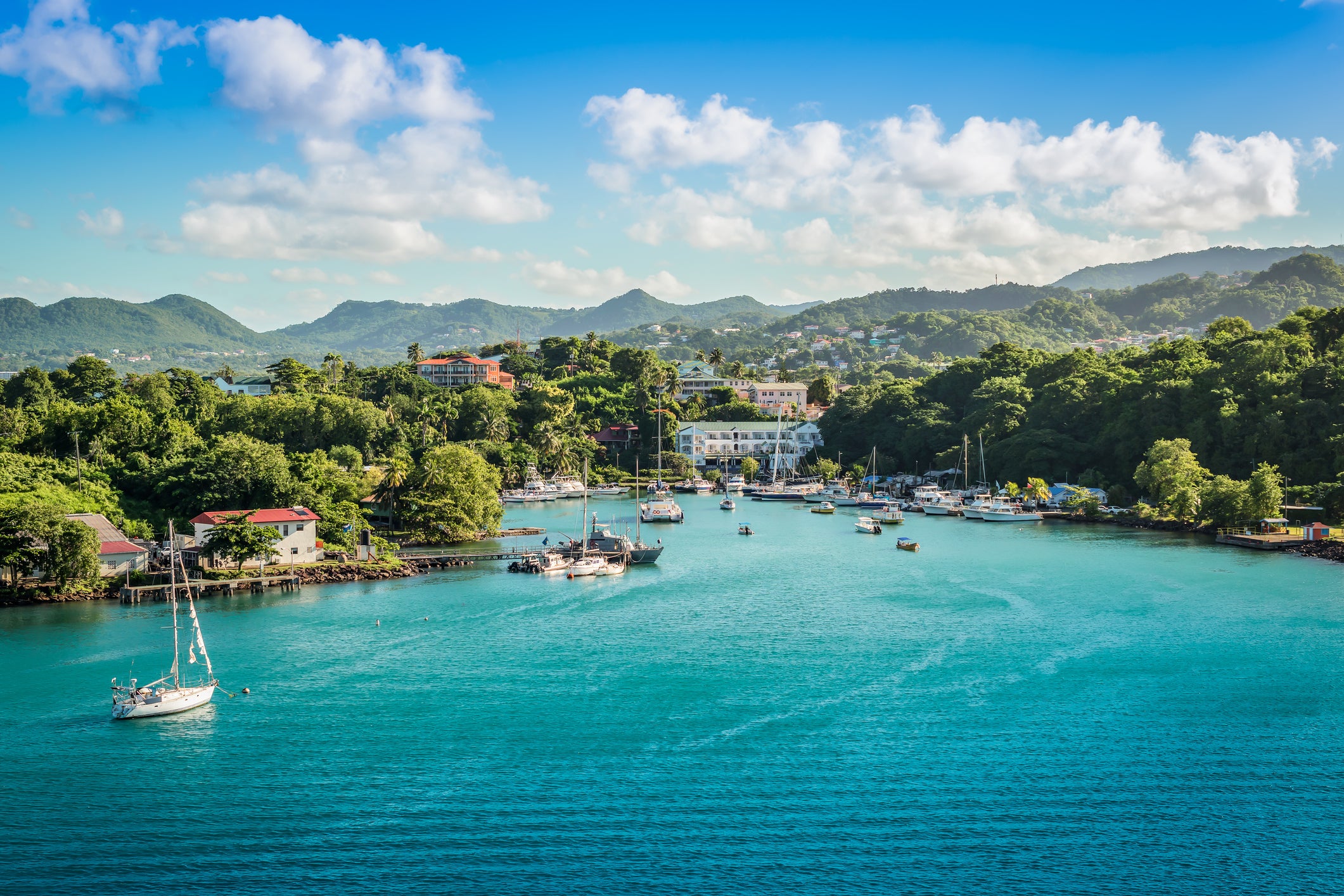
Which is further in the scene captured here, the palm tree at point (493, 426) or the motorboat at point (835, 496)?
the palm tree at point (493, 426)

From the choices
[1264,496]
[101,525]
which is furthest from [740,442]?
[101,525]

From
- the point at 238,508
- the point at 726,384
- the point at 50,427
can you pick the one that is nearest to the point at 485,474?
the point at 238,508

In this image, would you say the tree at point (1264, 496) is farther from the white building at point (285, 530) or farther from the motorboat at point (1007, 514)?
the white building at point (285, 530)

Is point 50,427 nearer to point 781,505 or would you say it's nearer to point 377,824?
point 377,824

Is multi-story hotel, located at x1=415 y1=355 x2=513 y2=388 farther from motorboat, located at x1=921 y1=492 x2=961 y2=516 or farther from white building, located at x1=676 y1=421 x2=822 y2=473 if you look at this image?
motorboat, located at x1=921 y1=492 x2=961 y2=516

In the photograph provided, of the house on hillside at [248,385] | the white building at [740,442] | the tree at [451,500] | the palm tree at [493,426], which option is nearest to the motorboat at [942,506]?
the white building at [740,442]

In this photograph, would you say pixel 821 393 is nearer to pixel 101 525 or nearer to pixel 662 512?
pixel 662 512

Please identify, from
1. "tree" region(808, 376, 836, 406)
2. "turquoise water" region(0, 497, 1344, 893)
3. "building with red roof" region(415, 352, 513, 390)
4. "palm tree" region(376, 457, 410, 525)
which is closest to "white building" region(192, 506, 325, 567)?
"turquoise water" region(0, 497, 1344, 893)
